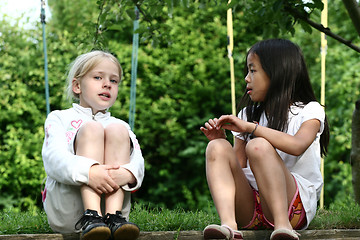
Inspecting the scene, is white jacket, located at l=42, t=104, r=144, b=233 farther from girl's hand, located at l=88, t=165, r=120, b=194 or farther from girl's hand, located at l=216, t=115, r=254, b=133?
girl's hand, located at l=216, t=115, r=254, b=133

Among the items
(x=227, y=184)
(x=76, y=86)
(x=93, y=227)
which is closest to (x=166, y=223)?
(x=227, y=184)

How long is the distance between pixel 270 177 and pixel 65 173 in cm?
81

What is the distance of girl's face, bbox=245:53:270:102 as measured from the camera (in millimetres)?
2391

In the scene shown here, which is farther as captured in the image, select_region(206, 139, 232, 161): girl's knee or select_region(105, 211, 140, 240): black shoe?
select_region(206, 139, 232, 161): girl's knee

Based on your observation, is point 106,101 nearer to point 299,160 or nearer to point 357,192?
point 299,160

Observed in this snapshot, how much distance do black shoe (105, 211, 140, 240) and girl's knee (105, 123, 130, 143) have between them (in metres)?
0.32

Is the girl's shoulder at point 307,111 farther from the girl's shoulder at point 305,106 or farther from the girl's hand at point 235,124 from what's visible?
the girl's hand at point 235,124

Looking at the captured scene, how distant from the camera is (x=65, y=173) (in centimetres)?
Answer: 199

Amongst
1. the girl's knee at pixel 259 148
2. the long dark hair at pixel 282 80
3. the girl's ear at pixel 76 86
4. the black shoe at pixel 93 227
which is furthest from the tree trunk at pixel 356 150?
the black shoe at pixel 93 227

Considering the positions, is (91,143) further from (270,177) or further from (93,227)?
(270,177)

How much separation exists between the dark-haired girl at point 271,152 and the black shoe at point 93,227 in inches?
15.7

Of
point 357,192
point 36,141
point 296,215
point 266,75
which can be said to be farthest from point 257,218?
point 36,141

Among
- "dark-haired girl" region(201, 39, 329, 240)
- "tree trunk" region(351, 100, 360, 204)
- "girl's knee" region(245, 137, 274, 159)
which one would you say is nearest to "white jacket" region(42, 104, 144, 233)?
"dark-haired girl" region(201, 39, 329, 240)

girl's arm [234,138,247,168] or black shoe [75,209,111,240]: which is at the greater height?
girl's arm [234,138,247,168]
